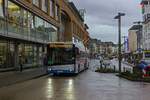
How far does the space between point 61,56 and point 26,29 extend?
12.8 metres

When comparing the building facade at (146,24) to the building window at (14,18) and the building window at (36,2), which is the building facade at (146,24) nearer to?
the building window at (36,2)

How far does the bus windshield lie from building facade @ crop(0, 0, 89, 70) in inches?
208

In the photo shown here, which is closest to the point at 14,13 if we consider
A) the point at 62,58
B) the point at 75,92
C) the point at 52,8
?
the point at 62,58

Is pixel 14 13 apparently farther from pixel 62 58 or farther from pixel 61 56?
pixel 62 58

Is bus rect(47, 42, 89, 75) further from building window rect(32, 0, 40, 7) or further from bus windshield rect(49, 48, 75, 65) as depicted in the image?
building window rect(32, 0, 40, 7)

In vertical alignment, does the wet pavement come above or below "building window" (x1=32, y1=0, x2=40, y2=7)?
below

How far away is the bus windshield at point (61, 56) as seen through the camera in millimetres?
35625

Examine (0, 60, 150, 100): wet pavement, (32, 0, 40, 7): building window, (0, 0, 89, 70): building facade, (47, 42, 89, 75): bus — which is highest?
(32, 0, 40, 7): building window

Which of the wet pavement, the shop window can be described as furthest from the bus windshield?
the wet pavement

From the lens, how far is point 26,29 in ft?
155

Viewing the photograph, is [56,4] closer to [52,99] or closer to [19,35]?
[19,35]

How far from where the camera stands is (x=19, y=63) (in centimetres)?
4738

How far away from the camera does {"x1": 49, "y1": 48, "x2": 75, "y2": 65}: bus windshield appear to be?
35.6m

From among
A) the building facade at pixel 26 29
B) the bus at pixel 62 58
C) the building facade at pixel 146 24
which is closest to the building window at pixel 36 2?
the building facade at pixel 26 29
